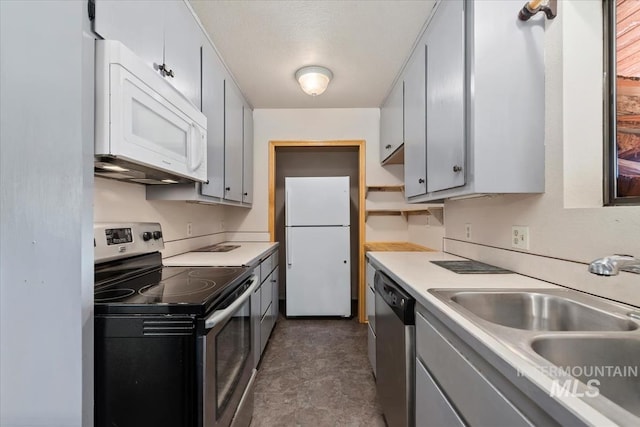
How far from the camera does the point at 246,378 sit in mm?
1521

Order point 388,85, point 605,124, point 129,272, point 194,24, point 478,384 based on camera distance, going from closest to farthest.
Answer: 1. point 478,384
2. point 605,124
3. point 129,272
4. point 194,24
5. point 388,85

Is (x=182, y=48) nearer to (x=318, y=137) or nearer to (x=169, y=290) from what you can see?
(x=169, y=290)

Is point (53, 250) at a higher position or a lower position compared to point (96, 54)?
lower

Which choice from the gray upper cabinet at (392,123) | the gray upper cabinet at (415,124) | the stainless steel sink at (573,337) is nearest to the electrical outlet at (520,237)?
the stainless steel sink at (573,337)

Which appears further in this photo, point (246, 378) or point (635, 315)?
point (246, 378)

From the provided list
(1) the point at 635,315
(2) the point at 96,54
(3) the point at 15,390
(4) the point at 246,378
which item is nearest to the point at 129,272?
(3) the point at 15,390

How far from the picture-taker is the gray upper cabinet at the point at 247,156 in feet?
9.11

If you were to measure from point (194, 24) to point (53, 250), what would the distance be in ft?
4.93

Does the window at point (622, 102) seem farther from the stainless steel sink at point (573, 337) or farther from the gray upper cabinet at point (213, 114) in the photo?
the gray upper cabinet at point (213, 114)

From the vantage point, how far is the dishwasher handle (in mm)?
1164

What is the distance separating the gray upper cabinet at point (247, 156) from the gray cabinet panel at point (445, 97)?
175 cm

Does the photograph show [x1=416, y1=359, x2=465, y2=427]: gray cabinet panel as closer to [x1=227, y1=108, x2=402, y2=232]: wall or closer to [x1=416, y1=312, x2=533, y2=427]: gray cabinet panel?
[x1=416, y1=312, x2=533, y2=427]: gray cabinet panel

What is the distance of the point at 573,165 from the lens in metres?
1.15

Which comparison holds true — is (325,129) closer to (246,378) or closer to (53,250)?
(246,378)
